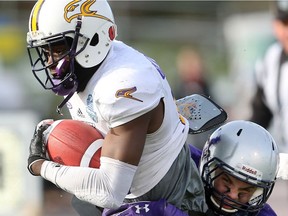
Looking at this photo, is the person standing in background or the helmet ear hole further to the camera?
the person standing in background

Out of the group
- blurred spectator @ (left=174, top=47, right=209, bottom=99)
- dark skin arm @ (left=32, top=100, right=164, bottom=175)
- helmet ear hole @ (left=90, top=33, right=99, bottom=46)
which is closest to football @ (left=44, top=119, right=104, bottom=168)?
dark skin arm @ (left=32, top=100, right=164, bottom=175)

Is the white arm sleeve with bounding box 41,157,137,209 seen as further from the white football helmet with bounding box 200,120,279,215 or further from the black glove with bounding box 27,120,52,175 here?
the white football helmet with bounding box 200,120,279,215

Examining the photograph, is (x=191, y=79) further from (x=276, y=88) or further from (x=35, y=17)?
(x=35, y=17)

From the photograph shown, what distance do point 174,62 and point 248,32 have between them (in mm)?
1407

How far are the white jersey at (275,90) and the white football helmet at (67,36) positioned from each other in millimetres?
2649

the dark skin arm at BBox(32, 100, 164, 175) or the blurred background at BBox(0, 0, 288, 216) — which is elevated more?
the dark skin arm at BBox(32, 100, 164, 175)

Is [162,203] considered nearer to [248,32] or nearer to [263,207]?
[263,207]

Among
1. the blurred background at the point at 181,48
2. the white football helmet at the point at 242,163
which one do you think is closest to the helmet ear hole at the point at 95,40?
the white football helmet at the point at 242,163

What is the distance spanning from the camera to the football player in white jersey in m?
3.89

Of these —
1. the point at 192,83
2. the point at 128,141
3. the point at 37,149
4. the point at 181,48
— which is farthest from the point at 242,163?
the point at 181,48

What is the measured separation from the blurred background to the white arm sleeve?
5522mm

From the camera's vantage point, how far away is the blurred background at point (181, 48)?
37.4ft

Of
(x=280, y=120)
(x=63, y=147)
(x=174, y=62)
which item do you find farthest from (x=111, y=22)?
(x=174, y=62)

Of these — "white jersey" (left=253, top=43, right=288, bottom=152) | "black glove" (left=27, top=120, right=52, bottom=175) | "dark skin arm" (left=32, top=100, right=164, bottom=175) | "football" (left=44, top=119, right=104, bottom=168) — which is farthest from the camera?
"white jersey" (left=253, top=43, right=288, bottom=152)
